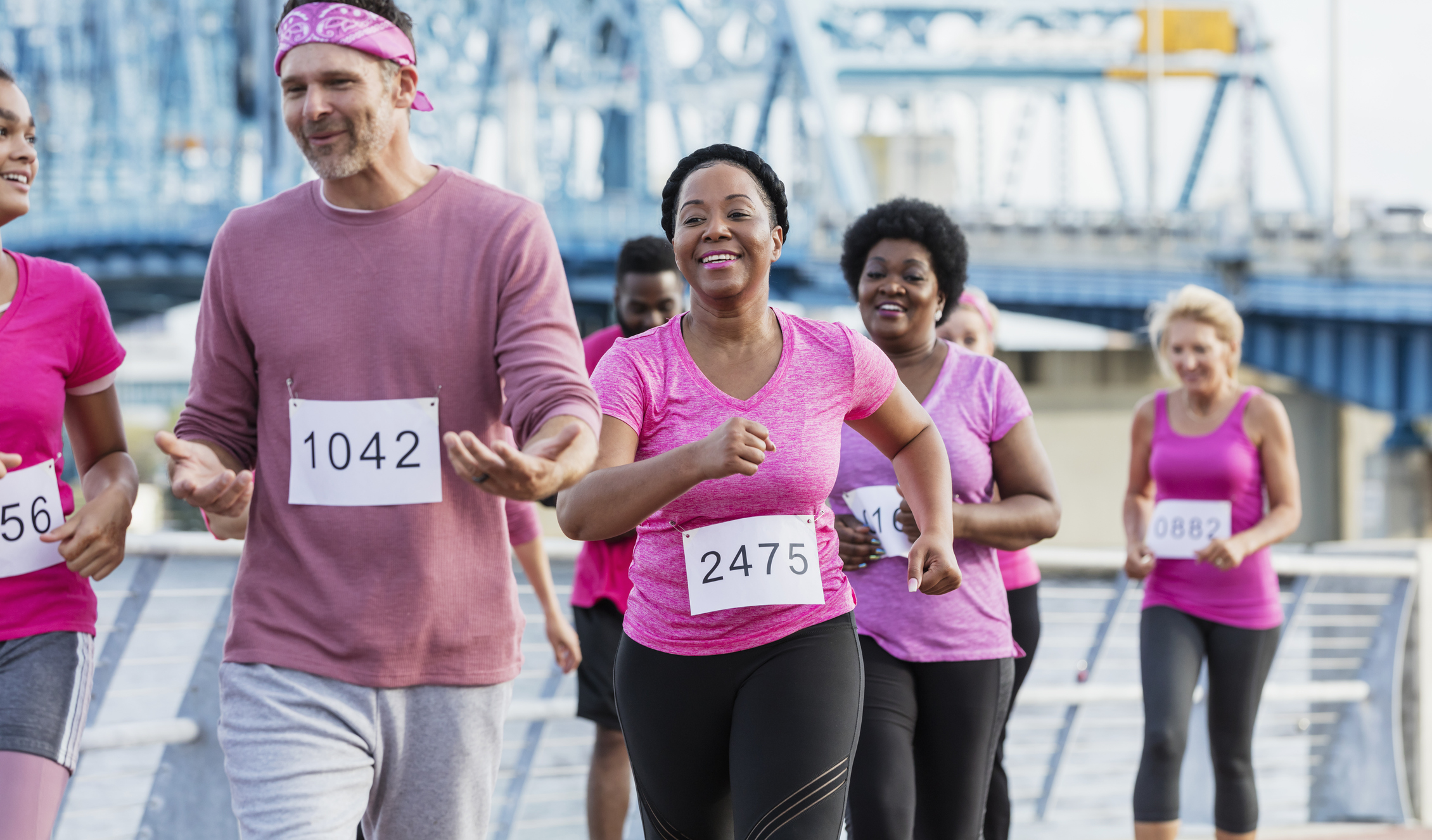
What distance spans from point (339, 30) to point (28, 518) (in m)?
0.99

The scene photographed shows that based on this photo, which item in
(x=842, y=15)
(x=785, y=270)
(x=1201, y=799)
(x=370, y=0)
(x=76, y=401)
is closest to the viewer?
(x=370, y=0)

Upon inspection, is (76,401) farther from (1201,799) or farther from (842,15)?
(842,15)

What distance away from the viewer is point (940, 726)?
129 inches

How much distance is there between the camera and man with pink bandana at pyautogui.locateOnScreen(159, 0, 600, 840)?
2.47 m

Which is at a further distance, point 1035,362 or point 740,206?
point 1035,362

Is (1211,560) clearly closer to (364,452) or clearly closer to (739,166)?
(739,166)

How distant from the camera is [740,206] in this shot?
274 cm

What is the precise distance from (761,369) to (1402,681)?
14.9 feet

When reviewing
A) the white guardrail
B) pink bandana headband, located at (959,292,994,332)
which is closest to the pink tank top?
the white guardrail

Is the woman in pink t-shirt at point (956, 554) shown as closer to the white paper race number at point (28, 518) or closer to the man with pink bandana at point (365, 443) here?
the man with pink bandana at point (365, 443)

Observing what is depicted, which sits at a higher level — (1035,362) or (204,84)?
(204,84)

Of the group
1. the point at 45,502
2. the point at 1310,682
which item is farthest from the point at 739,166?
the point at 1310,682

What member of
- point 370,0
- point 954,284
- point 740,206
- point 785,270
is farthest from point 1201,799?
point 785,270

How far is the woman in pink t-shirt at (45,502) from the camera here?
2629mm
